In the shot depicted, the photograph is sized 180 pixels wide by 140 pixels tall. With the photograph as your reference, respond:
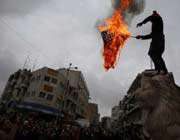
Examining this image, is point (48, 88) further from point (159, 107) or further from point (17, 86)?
point (159, 107)

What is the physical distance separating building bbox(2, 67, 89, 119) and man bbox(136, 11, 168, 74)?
4299cm

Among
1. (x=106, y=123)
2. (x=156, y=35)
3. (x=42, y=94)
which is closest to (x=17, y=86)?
(x=42, y=94)

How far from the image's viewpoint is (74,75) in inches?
3103

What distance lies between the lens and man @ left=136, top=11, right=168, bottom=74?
28.7 ft

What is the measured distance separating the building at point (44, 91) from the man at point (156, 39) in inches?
1692

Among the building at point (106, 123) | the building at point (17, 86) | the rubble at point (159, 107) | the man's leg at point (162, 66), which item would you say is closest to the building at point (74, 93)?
the building at point (17, 86)

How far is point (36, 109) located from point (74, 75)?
84.4ft

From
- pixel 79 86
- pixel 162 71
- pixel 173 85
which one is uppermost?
pixel 79 86

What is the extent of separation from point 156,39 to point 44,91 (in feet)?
175

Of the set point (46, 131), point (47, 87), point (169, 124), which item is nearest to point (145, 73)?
point (169, 124)

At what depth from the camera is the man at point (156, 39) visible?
8.73 m

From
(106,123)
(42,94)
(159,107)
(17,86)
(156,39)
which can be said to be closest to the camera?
(159,107)

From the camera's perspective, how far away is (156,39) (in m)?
8.88

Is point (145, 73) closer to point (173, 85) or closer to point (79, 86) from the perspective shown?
point (173, 85)
